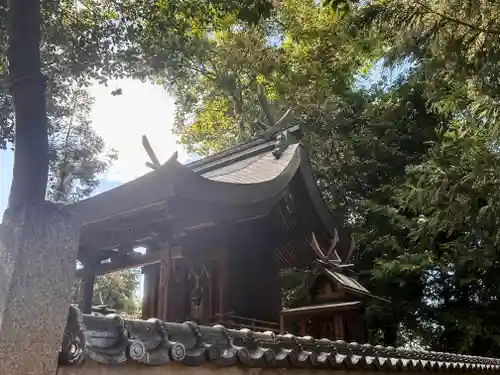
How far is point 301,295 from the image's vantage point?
6707 mm

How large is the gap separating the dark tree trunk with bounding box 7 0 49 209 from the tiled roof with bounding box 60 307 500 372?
1.71ft

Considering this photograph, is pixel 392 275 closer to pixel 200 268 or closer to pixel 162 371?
pixel 200 268

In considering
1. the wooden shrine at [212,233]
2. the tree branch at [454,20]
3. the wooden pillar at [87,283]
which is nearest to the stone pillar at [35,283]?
the wooden shrine at [212,233]

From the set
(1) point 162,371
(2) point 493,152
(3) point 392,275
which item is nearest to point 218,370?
(1) point 162,371

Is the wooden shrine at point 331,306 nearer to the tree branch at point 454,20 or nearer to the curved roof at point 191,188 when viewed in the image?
the curved roof at point 191,188

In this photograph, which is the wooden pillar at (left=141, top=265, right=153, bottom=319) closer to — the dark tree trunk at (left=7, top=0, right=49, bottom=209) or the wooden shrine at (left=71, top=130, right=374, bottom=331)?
the wooden shrine at (left=71, top=130, right=374, bottom=331)

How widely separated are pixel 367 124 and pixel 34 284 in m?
13.9

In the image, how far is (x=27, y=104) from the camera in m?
1.84

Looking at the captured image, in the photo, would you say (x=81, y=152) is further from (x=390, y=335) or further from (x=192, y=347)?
(x=192, y=347)

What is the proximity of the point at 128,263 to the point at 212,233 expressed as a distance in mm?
1099

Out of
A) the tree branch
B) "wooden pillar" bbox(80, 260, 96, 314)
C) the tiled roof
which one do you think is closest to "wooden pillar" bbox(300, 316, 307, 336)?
the tiled roof

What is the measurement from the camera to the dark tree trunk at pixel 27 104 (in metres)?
1.70

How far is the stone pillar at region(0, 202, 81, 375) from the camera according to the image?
4.55 ft

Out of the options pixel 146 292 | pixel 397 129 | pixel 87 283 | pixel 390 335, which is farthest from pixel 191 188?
pixel 397 129
